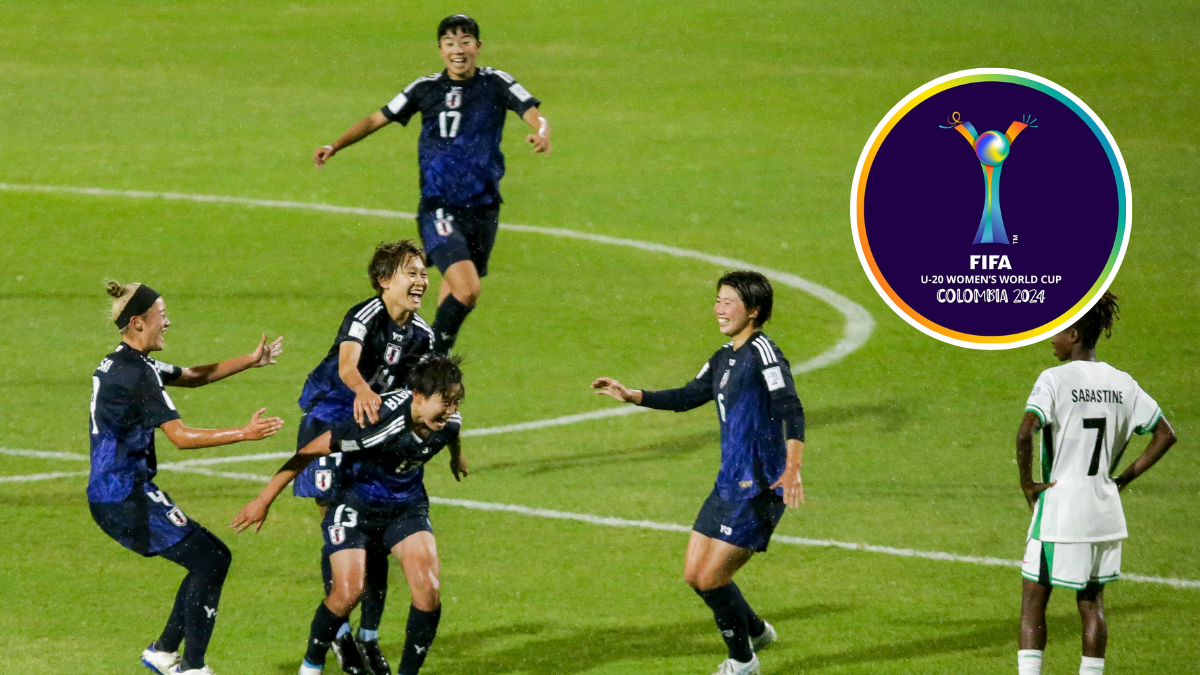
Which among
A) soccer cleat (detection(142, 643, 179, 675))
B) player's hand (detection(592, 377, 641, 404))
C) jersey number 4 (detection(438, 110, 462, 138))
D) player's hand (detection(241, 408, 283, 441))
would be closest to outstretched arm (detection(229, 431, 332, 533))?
player's hand (detection(241, 408, 283, 441))

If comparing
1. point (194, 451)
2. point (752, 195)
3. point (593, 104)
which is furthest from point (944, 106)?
point (194, 451)

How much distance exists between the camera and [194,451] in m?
12.4

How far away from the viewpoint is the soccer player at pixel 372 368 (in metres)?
8.19

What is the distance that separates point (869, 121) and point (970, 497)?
51.7 ft

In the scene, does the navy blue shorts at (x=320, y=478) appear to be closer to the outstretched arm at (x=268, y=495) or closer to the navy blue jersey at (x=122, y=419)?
the outstretched arm at (x=268, y=495)

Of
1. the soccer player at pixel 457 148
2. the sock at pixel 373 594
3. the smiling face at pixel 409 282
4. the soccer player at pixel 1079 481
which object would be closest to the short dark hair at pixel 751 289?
the soccer player at pixel 1079 481

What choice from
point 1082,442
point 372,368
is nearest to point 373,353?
point 372,368

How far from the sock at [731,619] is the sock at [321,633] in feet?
5.31

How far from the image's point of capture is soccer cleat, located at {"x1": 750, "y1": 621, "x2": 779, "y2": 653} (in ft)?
28.4

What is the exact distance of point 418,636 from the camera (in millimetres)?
7664

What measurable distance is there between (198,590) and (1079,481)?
12.5ft

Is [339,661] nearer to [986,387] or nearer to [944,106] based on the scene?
Result: [986,387]

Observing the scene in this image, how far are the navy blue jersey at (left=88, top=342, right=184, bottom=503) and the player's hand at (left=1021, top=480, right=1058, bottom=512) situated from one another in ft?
12.0

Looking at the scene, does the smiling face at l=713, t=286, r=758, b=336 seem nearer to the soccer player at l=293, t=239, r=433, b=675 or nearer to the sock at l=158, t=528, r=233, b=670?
the soccer player at l=293, t=239, r=433, b=675
